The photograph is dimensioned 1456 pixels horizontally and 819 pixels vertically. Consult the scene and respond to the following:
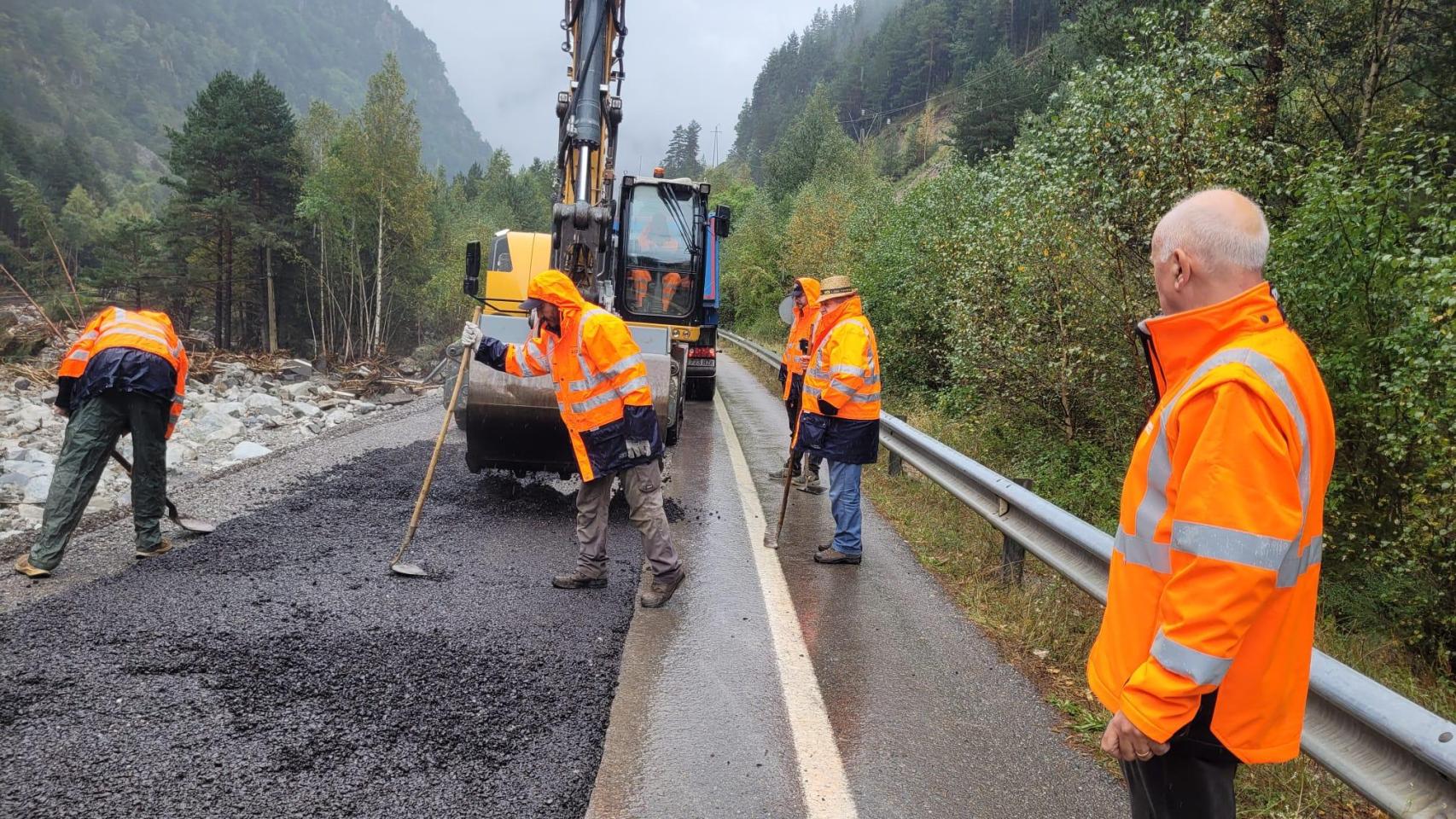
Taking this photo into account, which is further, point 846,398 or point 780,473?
point 780,473

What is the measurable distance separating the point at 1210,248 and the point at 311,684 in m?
3.27

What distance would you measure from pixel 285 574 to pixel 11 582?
1.27m

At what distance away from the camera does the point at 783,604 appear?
435 cm

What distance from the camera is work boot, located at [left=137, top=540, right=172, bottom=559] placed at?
4.52 m

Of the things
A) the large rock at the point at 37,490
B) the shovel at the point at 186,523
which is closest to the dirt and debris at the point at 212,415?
the large rock at the point at 37,490

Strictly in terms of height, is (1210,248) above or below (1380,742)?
above

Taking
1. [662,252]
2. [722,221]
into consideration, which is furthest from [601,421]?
[662,252]

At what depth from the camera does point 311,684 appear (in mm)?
3086

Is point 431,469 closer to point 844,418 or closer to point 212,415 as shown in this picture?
point 844,418

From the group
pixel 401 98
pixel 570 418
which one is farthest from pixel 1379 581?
pixel 401 98

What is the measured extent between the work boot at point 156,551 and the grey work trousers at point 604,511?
7.77ft

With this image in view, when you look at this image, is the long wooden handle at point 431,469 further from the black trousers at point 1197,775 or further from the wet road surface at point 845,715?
the black trousers at point 1197,775

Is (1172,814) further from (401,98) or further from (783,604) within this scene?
(401,98)

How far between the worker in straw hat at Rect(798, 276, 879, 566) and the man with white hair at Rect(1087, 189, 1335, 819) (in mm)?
3443
